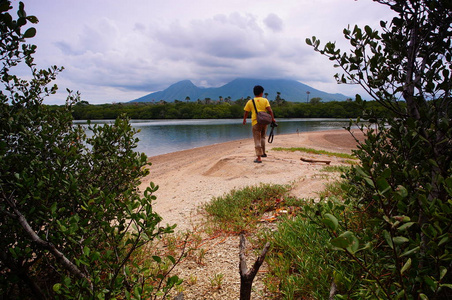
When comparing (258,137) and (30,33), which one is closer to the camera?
(30,33)

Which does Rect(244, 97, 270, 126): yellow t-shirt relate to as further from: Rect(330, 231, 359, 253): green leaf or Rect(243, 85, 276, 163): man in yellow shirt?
Rect(330, 231, 359, 253): green leaf

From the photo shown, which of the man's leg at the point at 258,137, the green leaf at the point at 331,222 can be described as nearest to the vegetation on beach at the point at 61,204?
the green leaf at the point at 331,222

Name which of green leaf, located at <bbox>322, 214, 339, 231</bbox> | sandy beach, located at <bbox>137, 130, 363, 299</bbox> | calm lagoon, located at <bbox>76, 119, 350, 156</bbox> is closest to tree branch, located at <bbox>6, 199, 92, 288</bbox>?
sandy beach, located at <bbox>137, 130, 363, 299</bbox>

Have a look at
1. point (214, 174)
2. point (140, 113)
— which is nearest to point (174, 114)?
point (140, 113)

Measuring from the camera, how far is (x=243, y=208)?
4332mm

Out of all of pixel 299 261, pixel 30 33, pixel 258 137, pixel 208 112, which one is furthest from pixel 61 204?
pixel 208 112

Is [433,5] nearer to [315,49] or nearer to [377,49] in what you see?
[377,49]

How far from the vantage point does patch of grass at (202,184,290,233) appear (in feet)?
12.2

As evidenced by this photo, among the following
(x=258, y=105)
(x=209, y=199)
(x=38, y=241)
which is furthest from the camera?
(x=258, y=105)

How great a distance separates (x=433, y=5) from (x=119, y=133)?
298 centimetres

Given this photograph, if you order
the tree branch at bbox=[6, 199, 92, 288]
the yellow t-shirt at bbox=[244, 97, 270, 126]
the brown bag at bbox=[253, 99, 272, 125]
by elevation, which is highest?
the yellow t-shirt at bbox=[244, 97, 270, 126]

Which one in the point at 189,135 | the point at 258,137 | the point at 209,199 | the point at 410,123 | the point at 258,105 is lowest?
the point at 209,199

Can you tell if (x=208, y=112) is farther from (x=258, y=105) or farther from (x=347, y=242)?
(x=347, y=242)

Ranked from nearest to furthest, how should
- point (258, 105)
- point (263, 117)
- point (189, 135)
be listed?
point (263, 117) → point (258, 105) → point (189, 135)
